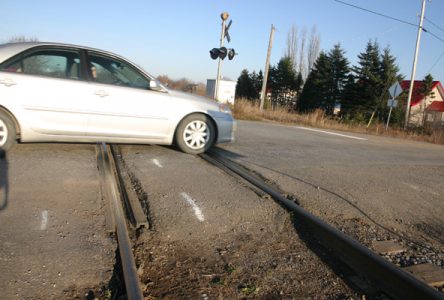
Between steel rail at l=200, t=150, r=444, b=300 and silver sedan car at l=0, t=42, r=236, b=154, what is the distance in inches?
109

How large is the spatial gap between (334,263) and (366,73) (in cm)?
4840

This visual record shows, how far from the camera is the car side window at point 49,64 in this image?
554 centimetres

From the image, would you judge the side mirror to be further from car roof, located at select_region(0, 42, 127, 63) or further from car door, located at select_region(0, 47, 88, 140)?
car roof, located at select_region(0, 42, 127, 63)

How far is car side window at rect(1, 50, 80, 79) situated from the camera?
18.2ft

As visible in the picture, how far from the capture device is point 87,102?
5844 mm

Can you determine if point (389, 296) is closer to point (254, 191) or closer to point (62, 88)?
point (254, 191)

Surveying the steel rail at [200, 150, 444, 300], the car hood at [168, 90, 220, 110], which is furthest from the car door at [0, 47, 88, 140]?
the steel rail at [200, 150, 444, 300]

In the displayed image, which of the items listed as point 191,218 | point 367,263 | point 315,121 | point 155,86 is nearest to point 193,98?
point 155,86

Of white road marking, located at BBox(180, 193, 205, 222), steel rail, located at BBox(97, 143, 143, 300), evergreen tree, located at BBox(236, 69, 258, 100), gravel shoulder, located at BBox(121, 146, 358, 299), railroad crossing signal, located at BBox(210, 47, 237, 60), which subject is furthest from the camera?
evergreen tree, located at BBox(236, 69, 258, 100)

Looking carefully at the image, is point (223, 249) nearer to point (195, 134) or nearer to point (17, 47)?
point (195, 134)

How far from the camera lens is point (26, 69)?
18.3ft

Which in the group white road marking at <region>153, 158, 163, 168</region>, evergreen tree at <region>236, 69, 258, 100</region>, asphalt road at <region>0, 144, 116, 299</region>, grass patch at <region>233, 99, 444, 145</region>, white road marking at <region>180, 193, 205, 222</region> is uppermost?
evergreen tree at <region>236, 69, 258, 100</region>

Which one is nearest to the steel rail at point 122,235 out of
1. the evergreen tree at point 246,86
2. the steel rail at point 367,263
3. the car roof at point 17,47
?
the steel rail at point 367,263

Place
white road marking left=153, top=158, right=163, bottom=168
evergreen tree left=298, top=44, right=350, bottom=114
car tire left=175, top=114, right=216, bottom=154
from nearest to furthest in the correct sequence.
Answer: white road marking left=153, top=158, right=163, bottom=168
car tire left=175, top=114, right=216, bottom=154
evergreen tree left=298, top=44, right=350, bottom=114
